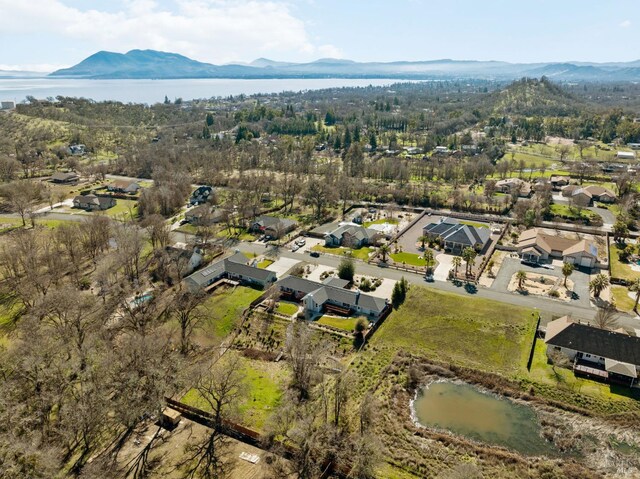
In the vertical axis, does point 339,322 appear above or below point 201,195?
below

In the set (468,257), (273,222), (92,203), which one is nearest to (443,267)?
(468,257)

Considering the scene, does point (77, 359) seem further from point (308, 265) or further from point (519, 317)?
point (519, 317)

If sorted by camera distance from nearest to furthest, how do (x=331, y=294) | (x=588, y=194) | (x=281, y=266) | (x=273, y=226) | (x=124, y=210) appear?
(x=331, y=294) → (x=281, y=266) → (x=273, y=226) → (x=588, y=194) → (x=124, y=210)

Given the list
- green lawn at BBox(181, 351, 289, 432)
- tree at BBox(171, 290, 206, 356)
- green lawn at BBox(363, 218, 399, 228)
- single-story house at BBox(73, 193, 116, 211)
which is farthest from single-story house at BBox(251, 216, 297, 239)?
single-story house at BBox(73, 193, 116, 211)

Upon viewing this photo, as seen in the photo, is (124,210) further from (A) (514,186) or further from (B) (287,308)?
(A) (514,186)

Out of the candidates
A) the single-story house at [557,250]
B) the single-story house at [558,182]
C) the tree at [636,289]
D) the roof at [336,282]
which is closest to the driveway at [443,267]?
the single-story house at [557,250]

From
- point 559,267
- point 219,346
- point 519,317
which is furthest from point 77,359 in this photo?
point 559,267
